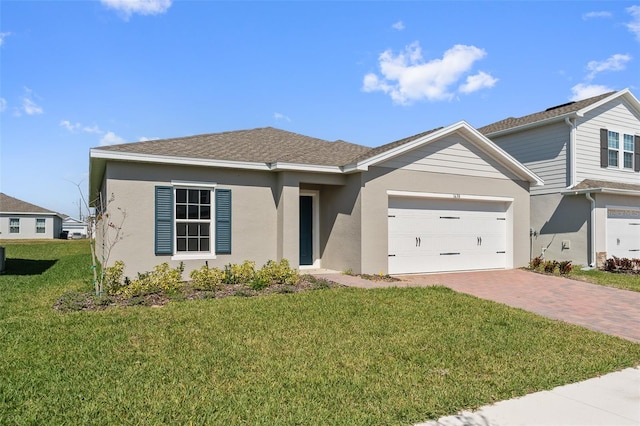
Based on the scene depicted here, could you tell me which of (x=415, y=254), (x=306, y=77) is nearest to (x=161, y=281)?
A: (x=415, y=254)

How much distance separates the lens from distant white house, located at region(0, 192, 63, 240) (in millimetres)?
39031

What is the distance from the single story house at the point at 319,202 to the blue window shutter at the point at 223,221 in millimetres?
28

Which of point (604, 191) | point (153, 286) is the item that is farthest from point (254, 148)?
point (604, 191)

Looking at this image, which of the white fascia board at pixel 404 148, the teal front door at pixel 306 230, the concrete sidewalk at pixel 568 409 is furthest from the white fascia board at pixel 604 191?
the concrete sidewalk at pixel 568 409

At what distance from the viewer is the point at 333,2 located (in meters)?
10.5

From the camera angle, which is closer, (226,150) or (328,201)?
(226,150)

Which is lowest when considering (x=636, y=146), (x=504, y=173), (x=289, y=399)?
(x=289, y=399)

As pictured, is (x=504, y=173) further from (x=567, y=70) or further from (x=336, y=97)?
(x=336, y=97)

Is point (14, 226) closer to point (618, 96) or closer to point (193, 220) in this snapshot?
point (193, 220)

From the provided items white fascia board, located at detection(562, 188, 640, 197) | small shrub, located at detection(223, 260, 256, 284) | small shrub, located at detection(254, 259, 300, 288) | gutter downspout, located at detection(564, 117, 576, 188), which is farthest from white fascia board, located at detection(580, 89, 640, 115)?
small shrub, located at detection(223, 260, 256, 284)

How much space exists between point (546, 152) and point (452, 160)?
20.0 ft

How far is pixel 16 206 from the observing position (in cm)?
4038

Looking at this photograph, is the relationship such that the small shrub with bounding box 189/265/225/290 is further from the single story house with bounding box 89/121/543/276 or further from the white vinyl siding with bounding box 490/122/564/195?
the white vinyl siding with bounding box 490/122/564/195

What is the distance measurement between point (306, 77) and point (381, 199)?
508 centimetres
